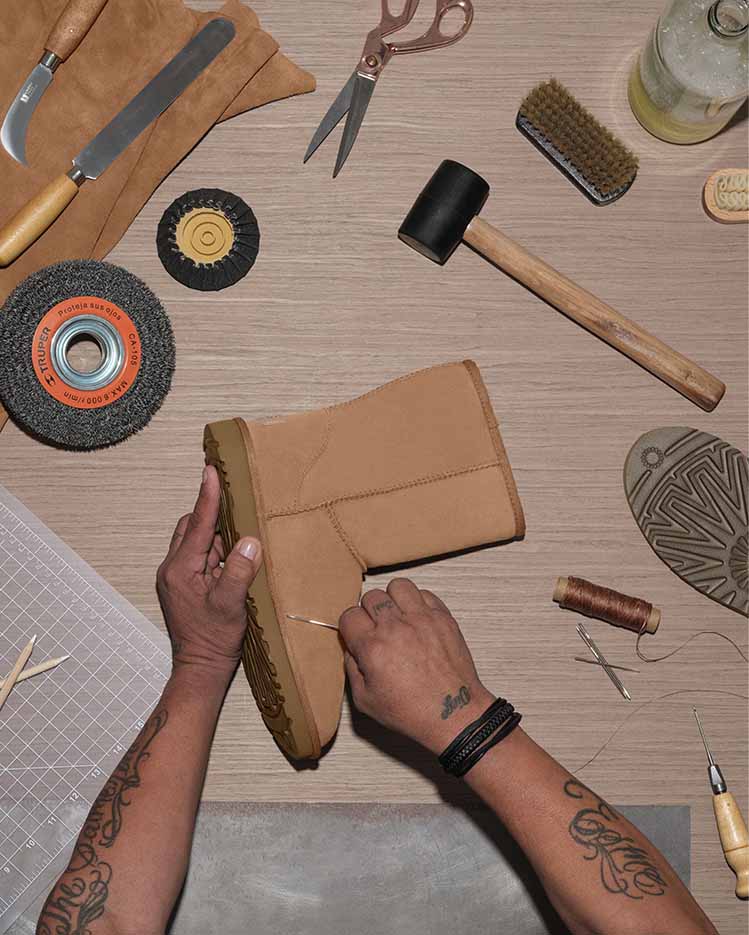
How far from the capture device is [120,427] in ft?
3.05

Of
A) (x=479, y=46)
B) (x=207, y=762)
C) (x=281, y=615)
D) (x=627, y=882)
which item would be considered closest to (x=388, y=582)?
(x=281, y=615)

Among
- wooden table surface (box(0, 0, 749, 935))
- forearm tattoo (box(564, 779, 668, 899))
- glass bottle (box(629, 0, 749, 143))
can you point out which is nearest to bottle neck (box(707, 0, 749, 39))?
glass bottle (box(629, 0, 749, 143))

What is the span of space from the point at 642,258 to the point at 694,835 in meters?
0.63

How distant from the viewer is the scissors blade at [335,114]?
0.99 metres

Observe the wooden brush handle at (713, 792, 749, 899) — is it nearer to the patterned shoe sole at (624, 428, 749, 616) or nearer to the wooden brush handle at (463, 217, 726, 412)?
the patterned shoe sole at (624, 428, 749, 616)

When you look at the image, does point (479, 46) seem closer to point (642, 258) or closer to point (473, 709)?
point (642, 258)

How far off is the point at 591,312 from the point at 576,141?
0.60 ft

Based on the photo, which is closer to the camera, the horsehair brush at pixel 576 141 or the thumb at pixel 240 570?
the thumb at pixel 240 570

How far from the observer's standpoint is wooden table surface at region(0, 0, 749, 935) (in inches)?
38.7

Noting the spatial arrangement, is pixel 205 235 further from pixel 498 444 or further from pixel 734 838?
pixel 734 838

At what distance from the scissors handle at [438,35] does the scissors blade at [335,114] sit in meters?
0.06

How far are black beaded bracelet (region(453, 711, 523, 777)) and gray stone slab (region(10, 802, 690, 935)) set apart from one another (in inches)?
6.1

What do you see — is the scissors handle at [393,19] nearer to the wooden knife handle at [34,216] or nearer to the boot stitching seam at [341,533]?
the wooden knife handle at [34,216]

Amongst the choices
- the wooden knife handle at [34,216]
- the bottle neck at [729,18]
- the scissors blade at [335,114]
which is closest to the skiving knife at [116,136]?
the wooden knife handle at [34,216]
